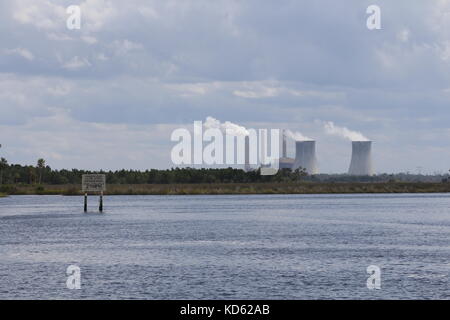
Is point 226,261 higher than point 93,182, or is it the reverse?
point 93,182

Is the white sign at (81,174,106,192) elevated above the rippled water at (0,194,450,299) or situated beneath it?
elevated above

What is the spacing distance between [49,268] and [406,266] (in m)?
25.1

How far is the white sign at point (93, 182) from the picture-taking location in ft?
449

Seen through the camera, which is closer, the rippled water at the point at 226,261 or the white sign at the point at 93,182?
the rippled water at the point at 226,261

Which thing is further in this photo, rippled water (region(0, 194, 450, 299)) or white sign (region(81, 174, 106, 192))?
white sign (region(81, 174, 106, 192))

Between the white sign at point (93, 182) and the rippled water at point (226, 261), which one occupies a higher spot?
the white sign at point (93, 182)

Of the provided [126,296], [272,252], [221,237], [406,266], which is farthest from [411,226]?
[126,296]

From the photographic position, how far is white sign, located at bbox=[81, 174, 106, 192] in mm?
137000

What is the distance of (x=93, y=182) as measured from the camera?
137750mm

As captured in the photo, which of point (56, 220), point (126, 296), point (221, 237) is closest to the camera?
point (126, 296)
